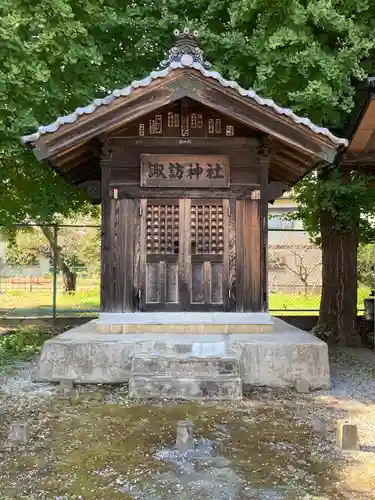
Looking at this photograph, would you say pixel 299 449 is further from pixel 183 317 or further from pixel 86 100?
pixel 86 100

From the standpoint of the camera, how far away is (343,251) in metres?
12.2

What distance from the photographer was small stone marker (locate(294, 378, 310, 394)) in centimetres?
734

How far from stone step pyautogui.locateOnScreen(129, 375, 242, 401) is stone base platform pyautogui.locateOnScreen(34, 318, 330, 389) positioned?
59 cm

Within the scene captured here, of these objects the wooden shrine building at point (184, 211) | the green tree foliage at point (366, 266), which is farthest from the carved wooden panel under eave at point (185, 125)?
the green tree foliage at point (366, 266)

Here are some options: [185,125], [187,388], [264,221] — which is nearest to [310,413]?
[187,388]

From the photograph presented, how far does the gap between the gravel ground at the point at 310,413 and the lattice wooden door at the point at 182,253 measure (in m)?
1.94

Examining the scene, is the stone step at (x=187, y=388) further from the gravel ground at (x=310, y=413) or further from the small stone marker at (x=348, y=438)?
the small stone marker at (x=348, y=438)

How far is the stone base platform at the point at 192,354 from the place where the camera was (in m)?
7.51

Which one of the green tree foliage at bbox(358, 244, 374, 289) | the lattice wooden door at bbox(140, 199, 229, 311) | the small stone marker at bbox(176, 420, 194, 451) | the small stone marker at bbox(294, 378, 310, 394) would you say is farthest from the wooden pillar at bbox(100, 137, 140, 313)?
the green tree foliage at bbox(358, 244, 374, 289)

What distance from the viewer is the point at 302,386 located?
290 inches

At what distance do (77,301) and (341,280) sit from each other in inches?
475

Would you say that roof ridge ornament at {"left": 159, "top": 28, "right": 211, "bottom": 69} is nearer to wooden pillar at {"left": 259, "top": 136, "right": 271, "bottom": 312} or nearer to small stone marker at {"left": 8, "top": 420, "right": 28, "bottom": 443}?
wooden pillar at {"left": 259, "top": 136, "right": 271, "bottom": 312}

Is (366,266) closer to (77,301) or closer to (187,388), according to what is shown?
(77,301)

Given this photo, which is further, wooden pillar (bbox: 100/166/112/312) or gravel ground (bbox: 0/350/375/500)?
wooden pillar (bbox: 100/166/112/312)
